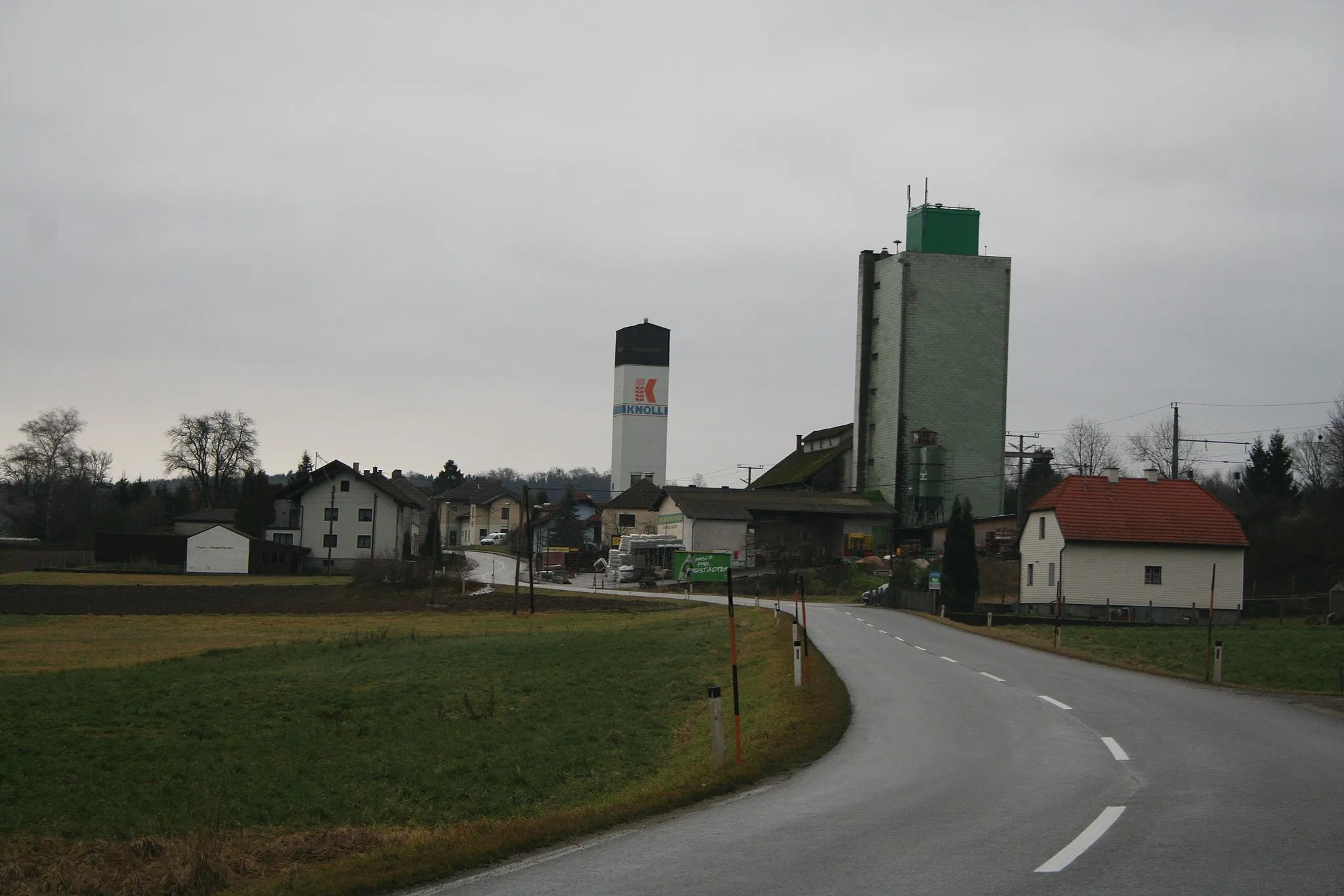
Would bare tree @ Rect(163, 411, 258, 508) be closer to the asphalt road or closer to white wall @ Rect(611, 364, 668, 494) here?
white wall @ Rect(611, 364, 668, 494)

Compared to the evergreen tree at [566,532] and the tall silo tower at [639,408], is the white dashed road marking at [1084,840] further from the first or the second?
the tall silo tower at [639,408]

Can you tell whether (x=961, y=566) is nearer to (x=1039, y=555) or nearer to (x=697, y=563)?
(x=1039, y=555)

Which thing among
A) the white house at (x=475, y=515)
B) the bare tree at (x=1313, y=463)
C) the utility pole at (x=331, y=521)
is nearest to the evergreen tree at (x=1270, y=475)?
the bare tree at (x=1313, y=463)

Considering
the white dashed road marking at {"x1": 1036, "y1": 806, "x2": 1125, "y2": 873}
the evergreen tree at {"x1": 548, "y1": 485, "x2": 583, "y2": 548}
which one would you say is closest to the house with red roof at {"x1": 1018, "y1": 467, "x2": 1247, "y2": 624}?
the white dashed road marking at {"x1": 1036, "y1": 806, "x2": 1125, "y2": 873}

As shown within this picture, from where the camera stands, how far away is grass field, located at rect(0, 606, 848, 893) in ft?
37.2

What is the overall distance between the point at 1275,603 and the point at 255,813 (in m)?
53.4

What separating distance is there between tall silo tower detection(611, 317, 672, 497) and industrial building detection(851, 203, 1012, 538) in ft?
122

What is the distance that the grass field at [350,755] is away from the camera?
11.3m

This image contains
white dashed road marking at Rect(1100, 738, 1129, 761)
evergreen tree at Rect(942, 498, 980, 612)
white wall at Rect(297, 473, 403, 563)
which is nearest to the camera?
white dashed road marking at Rect(1100, 738, 1129, 761)

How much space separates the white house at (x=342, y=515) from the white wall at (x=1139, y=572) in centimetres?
5852

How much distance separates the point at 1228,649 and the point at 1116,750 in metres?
22.2

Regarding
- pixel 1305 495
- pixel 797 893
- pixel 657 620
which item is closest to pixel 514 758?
pixel 797 893

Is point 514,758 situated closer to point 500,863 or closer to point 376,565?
point 500,863

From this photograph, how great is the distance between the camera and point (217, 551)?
91438 mm
